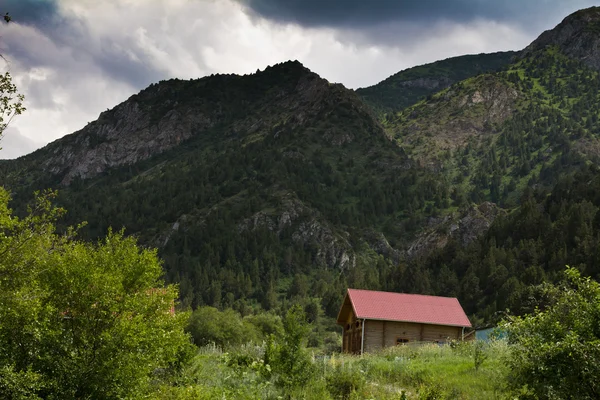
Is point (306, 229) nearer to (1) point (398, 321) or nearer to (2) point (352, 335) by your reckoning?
(2) point (352, 335)

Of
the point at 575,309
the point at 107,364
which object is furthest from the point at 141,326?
the point at 575,309

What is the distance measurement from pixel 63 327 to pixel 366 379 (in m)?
14.2

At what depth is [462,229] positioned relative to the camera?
6299 inches

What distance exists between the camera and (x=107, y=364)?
22391mm

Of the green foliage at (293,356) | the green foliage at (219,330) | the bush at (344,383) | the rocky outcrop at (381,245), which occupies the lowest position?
the green foliage at (219,330)

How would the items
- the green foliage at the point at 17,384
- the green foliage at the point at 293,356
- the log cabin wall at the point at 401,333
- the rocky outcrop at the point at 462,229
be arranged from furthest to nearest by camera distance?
1. the rocky outcrop at the point at 462,229
2. the log cabin wall at the point at 401,333
3. the green foliage at the point at 293,356
4. the green foliage at the point at 17,384

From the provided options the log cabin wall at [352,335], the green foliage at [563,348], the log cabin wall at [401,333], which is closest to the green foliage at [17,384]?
the green foliage at [563,348]

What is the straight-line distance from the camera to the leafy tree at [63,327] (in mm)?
21672

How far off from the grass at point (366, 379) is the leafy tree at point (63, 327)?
2.20 metres

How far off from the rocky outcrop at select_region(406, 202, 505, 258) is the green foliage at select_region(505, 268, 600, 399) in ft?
461

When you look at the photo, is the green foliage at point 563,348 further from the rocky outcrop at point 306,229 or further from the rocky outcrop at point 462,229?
the rocky outcrop at point 306,229

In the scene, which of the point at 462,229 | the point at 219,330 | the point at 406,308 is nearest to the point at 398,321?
the point at 406,308

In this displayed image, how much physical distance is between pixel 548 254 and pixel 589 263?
1662 centimetres

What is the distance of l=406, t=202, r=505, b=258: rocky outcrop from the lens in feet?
515
